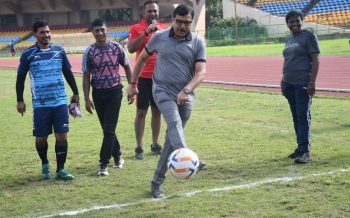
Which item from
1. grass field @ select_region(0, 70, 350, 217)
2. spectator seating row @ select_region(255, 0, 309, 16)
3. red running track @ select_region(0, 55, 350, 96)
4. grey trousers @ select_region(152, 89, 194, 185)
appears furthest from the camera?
spectator seating row @ select_region(255, 0, 309, 16)

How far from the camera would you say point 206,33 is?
61.2 metres

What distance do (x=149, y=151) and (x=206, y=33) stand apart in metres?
53.3

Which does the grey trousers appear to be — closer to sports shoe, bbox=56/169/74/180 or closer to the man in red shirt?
sports shoe, bbox=56/169/74/180

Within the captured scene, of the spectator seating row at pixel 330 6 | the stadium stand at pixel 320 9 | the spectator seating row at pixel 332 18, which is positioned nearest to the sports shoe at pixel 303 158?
the stadium stand at pixel 320 9

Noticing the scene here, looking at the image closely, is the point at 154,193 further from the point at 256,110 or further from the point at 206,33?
the point at 206,33

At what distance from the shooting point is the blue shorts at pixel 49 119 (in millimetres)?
7051

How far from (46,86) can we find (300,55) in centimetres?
333

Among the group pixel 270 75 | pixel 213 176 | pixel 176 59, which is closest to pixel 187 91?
pixel 176 59

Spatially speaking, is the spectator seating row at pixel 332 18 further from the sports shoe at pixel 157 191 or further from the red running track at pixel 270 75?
the sports shoe at pixel 157 191

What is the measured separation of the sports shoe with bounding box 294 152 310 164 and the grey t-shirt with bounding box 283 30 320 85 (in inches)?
37.1

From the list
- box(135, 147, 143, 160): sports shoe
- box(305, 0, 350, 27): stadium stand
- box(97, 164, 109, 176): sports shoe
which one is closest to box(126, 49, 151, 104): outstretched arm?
box(97, 164, 109, 176): sports shoe

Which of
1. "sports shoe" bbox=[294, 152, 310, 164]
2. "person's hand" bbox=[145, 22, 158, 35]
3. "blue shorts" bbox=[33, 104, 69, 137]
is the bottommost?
"sports shoe" bbox=[294, 152, 310, 164]

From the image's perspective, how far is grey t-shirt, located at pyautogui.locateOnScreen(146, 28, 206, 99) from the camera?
5.95m

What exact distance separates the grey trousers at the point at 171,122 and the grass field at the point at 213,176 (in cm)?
36
